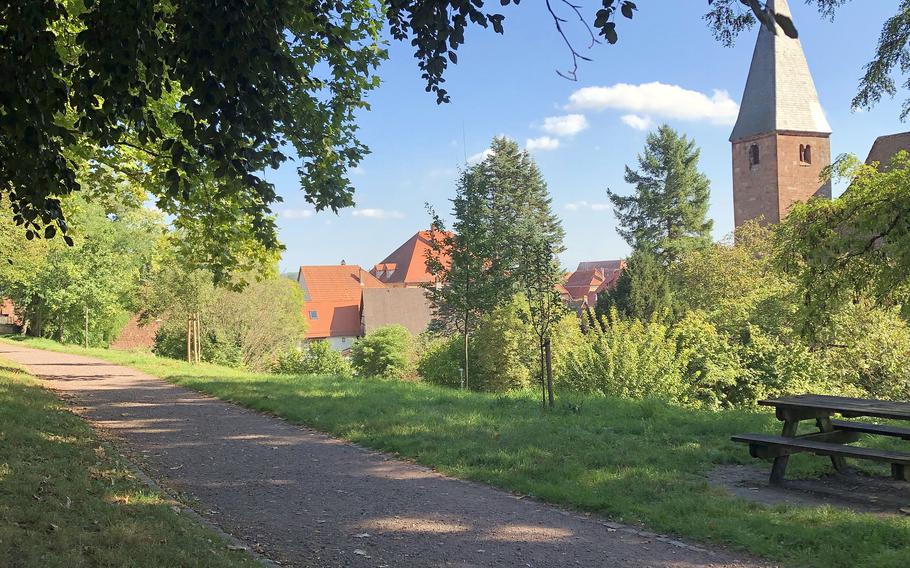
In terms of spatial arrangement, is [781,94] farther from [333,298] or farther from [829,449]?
[829,449]

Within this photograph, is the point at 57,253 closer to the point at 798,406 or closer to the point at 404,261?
the point at 798,406

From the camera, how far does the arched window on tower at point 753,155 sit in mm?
58781

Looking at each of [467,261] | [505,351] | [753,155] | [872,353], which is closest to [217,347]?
[505,351]

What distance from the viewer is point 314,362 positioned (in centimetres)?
2959

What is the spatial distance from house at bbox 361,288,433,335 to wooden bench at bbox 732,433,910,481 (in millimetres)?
53535

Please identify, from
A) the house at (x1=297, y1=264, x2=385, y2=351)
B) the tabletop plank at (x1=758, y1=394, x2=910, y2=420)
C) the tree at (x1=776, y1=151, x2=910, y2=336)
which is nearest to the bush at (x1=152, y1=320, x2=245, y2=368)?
the tree at (x1=776, y1=151, x2=910, y2=336)

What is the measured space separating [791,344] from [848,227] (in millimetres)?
6797

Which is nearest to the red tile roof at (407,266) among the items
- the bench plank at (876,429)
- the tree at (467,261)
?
the tree at (467,261)

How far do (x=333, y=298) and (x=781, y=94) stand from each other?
144 ft

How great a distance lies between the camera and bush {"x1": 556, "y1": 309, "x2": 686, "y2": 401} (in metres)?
13.8

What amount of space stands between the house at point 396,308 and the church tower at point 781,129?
29.4 metres

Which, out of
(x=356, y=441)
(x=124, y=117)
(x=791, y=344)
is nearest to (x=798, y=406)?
(x=356, y=441)

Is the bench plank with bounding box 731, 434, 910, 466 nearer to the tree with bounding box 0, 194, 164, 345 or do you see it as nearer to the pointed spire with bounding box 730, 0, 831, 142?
the tree with bounding box 0, 194, 164, 345

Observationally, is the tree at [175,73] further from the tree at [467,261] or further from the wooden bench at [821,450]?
the tree at [467,261]
